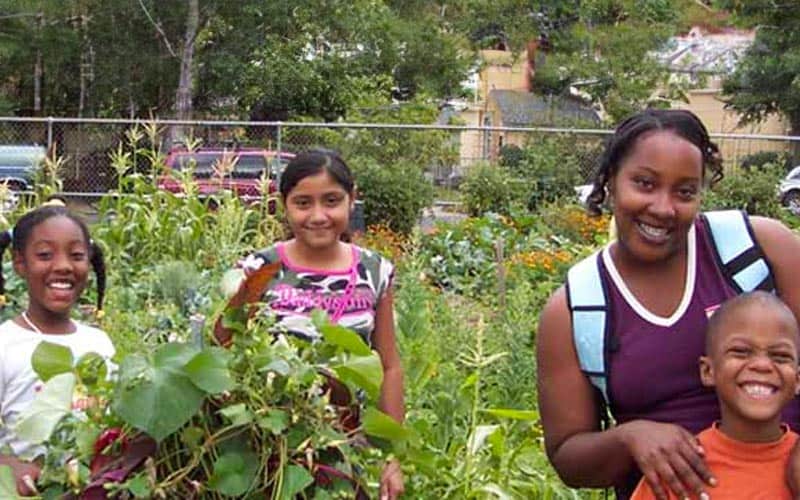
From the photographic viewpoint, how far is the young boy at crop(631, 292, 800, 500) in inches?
77.3

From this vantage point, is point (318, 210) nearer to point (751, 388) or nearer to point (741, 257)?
point (741, 257)

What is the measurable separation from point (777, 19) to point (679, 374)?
83.4ft

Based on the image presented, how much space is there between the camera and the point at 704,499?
1932mm

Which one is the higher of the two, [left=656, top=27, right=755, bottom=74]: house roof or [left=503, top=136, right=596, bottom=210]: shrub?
[left=656, top=27, right=755, bottom=74]: house roof

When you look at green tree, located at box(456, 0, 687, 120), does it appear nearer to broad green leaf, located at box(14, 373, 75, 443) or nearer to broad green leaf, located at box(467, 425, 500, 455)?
broad green leaf, located at box(467, 425, 500, 455)

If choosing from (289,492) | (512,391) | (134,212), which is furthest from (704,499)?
(134,212)

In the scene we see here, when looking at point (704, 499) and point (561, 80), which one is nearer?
point (704, 499)

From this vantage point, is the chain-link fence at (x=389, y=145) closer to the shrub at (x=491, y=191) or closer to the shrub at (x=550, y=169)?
the shrub at (x=550, y=169)

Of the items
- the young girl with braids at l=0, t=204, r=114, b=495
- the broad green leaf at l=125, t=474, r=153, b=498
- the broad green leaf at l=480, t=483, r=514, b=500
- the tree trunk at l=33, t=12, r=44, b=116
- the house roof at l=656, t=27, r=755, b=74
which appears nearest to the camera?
the broad green leaf at l=125, t=474, r=153, b=498

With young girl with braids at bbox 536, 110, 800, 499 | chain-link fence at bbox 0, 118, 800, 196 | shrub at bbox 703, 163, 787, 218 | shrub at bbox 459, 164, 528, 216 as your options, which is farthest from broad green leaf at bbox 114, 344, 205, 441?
shrub at bbox 703, 163, 787, 218

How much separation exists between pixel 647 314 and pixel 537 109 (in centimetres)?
3448

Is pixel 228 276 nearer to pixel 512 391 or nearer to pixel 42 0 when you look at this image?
pixel 512 391

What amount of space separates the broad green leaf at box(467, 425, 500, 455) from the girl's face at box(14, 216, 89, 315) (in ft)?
4.49

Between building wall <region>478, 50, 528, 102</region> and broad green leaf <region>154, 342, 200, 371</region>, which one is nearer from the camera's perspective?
broad green leaf <region>154, 342, 200, 371</region>
